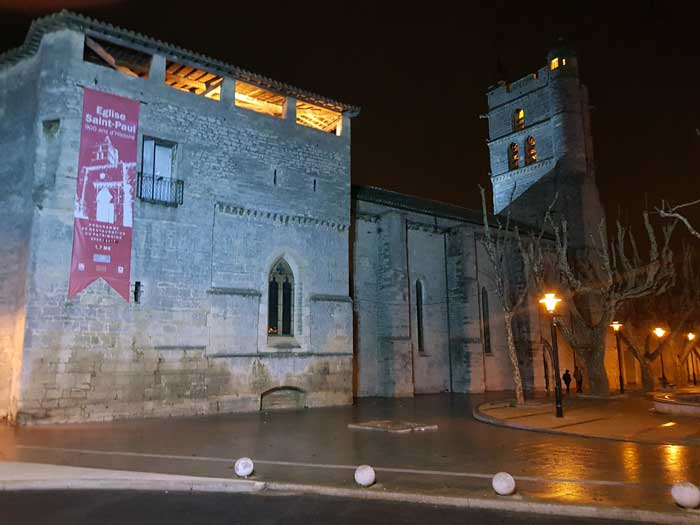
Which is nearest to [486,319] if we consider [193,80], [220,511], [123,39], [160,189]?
[160,189]

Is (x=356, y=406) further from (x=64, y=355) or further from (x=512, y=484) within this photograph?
(x=512, y=484)

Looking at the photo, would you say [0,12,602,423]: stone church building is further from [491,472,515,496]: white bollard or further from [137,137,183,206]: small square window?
[491,472,515,496]: white bollard

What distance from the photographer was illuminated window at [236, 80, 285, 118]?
2143 cm

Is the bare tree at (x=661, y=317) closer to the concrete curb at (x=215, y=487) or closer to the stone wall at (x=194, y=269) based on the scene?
the stone wall at (x=194, y=269)

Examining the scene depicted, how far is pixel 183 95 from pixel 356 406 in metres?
13.4

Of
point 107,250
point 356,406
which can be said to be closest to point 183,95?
point 107,250

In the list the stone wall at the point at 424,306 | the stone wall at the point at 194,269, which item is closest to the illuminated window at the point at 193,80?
the stone wall at the point at 194,269

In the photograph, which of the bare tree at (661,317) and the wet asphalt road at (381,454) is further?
the bare tree at (661,317)

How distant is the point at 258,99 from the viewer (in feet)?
73.3

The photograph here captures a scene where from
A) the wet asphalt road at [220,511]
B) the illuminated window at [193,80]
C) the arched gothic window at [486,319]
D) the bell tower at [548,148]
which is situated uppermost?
the bell tower at [548,148]

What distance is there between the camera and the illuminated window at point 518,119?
149 ft

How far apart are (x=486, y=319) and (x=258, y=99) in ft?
58.7

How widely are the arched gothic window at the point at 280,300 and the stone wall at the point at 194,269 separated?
0.28m

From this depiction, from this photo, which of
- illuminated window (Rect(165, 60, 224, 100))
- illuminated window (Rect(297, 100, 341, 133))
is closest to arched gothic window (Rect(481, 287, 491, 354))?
illuminated window (Rect(297, 100, 341, 133))
